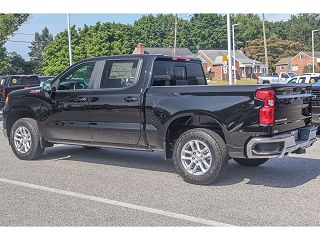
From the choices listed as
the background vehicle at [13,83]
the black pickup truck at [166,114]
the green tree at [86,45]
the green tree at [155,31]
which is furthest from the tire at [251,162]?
the green tree at [155,31]

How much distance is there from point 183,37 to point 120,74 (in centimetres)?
9994

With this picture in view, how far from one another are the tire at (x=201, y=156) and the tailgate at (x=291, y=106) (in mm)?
823

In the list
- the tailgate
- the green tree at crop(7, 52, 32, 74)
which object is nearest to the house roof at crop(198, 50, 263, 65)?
the green tree at crop(7, 52, 32, 74)

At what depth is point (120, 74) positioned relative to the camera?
7.02 metres

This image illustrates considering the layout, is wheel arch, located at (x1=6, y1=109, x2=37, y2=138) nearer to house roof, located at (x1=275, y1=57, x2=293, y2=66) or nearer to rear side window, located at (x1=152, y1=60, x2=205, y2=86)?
rear side window, located at (x1=152, y1=60, x2=205, y2=86)

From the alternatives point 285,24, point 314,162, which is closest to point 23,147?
point 314,162

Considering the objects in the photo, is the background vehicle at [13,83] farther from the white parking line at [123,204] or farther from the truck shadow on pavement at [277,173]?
the truck shadow on pavement at [277,173]

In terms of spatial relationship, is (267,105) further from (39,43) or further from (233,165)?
(39,43)

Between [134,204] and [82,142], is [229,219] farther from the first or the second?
[82,142]

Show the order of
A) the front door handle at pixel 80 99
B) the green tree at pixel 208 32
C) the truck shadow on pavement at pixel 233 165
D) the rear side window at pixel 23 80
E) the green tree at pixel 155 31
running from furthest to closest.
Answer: the green tree at pixel 208 32 → the green tree at pixel 155 31 → the rear side window at pixel 23 80 → the front door handle at pixel 80 99 → the truck shadow on pavement at pixel 233 165

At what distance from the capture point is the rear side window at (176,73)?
22.5 ft

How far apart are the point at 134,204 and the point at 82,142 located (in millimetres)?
2551

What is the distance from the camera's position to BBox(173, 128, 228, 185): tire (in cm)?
599
